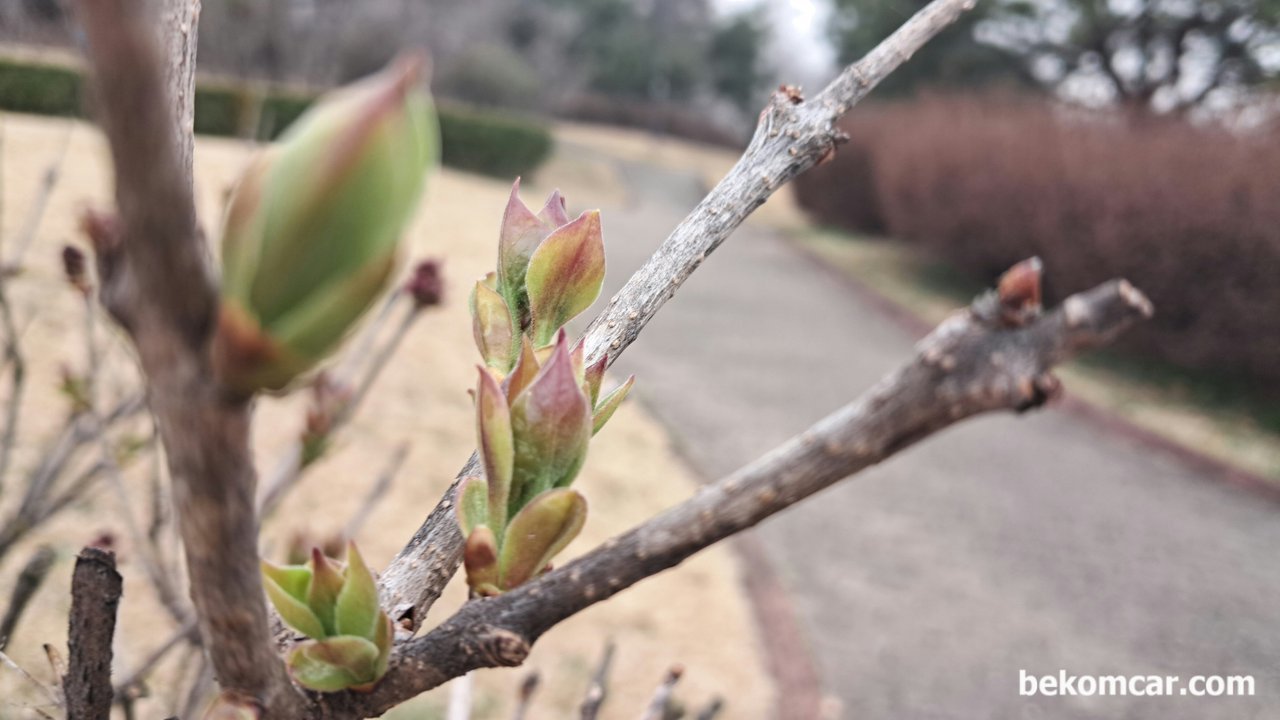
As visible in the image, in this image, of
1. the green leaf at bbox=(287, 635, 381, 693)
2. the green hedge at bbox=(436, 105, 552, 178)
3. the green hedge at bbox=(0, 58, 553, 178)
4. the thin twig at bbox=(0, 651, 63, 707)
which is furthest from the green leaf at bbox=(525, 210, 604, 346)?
the green hedge at bbox=(436, 105, 552, 178)

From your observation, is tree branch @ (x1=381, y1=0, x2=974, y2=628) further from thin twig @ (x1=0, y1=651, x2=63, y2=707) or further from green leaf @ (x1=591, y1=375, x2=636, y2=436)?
thin twig @ (x1=0, y1=651, x2=63, y2=707)

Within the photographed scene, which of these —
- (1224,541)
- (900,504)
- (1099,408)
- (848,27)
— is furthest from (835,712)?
(848,27)

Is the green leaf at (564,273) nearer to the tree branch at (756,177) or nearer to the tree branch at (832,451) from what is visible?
the tree branch at (756,177)

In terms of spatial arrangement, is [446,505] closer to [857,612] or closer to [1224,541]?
[857,612]

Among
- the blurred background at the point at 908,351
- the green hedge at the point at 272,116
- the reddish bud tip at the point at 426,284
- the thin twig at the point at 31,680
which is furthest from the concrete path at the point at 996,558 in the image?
the green hedge at the point at 272,116

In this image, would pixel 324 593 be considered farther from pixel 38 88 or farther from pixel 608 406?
pixel 38 88

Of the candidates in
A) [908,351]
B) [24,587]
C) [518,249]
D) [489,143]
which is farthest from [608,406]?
[489,143]
